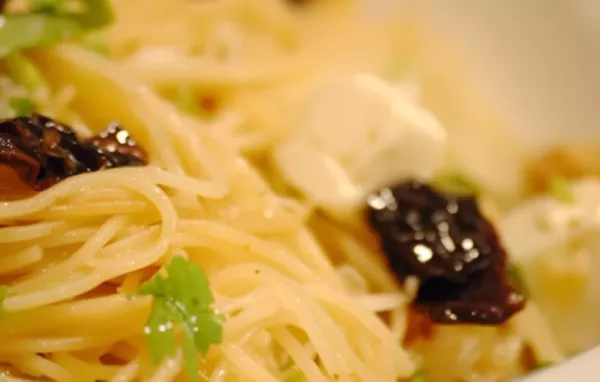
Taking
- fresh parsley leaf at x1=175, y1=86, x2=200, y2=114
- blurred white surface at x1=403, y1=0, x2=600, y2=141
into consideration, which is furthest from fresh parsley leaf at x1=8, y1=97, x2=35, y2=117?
blurred white surface at x1=403, y1=0, x2=600, y2=141

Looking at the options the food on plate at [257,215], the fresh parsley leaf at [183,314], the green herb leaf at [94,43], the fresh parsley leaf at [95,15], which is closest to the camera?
the fresh parsley leaf at [183,314]

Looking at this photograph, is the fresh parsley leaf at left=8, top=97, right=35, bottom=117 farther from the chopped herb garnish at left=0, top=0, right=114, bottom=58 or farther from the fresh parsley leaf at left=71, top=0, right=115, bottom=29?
the fresh parsley leaf at left=71, top=0, right=115, bottom=29

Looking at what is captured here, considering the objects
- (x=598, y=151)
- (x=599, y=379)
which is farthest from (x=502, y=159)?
(x=599, y=379)

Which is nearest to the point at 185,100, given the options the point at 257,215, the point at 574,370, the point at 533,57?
the point at 257,215

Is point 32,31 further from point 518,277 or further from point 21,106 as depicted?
point 518,277

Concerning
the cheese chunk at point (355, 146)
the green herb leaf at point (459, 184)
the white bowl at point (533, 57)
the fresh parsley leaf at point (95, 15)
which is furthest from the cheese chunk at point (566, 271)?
the fresh parsley leaf at point (95, 15)

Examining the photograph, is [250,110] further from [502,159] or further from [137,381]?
[137,381]

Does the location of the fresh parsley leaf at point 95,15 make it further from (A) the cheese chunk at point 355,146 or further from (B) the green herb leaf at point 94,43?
(A) the cheese chunk at point 355,146
